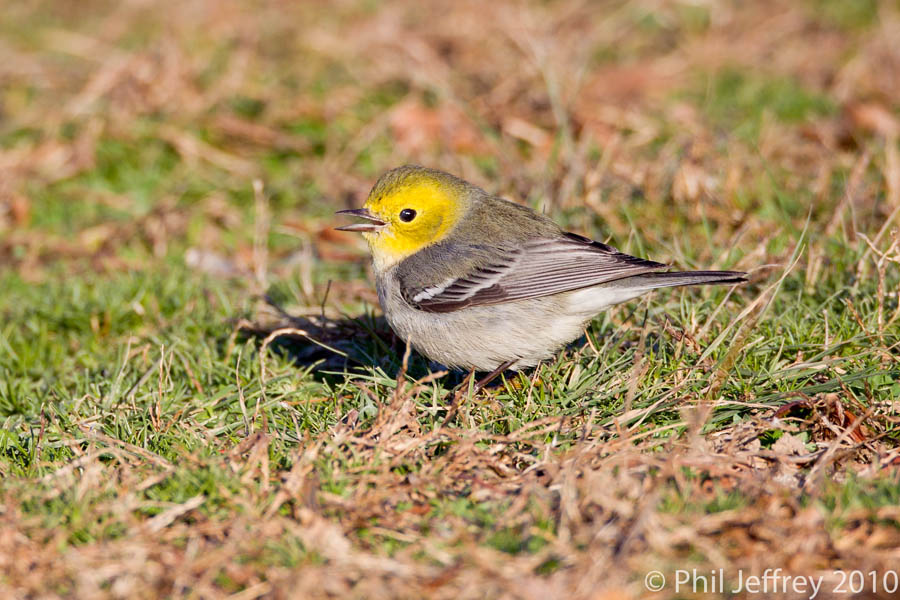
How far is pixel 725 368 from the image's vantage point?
14.6 feet

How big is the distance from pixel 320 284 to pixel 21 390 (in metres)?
2.07

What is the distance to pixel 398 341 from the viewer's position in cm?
554

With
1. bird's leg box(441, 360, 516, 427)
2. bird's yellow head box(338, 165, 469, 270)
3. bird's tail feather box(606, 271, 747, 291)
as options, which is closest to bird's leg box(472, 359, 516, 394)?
bird's leg box(441, 360, 516, 427)

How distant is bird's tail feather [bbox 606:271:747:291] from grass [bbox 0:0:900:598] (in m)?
0.39

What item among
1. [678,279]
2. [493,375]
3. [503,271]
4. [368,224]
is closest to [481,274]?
[503,271]

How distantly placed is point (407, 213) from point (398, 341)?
0.82m

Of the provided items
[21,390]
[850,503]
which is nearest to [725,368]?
[850,503]

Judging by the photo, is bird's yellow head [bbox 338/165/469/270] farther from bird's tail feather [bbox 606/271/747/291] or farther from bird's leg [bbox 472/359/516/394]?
bird's tail feather [bbox 606/271/747/291]

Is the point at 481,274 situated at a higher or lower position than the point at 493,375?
higher

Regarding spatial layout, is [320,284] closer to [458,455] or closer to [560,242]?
[560,242]

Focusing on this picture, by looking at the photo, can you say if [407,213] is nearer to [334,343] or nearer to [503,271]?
[503,271]

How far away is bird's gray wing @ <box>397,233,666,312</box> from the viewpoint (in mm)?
4730

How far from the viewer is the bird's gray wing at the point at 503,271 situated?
4730 mm

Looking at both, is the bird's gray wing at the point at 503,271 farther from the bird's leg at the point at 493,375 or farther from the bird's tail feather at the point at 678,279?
the bird's leg at the point at 493,375
